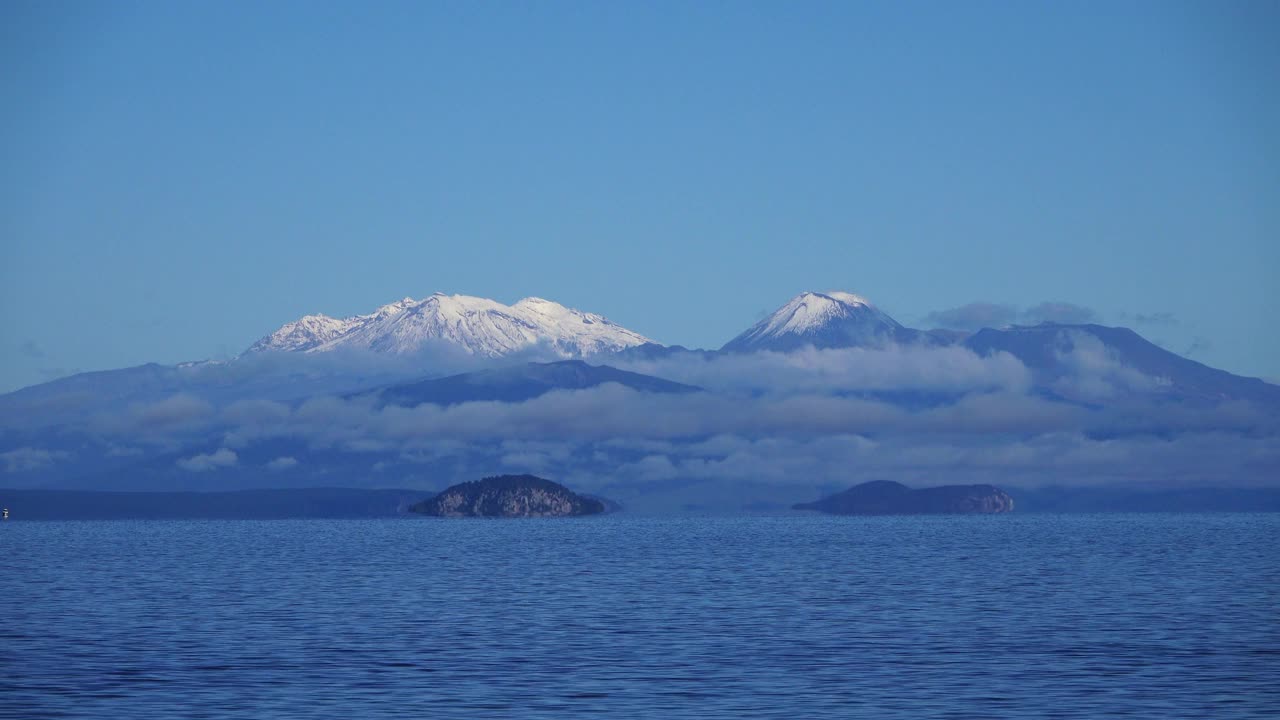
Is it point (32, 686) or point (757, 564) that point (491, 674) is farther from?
point (757, 564)

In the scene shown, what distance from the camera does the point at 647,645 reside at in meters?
70.5

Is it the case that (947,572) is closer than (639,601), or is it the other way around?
(639,601)

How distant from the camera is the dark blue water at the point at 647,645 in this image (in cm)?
5369

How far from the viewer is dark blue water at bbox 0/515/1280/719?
5369 cm

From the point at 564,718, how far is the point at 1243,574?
298 ft

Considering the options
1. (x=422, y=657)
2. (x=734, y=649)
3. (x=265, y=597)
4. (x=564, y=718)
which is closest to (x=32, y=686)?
(x=422, y=657)

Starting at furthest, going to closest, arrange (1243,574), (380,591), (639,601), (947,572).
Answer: (947,572), (1243,574), (380,591), (639,601)

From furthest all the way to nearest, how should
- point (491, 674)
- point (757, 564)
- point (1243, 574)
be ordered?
point (757, 564)
point (1243, 574)
point (491, 674)

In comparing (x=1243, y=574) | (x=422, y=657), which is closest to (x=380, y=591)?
(x=422, y=657)

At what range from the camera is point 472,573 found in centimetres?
13438

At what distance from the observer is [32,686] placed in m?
57.1

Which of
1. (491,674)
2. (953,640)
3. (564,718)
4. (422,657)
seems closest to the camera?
(564,718)

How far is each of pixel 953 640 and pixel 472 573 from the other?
69537 millimetres

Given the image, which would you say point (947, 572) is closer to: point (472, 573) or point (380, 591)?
point (472, 573)
